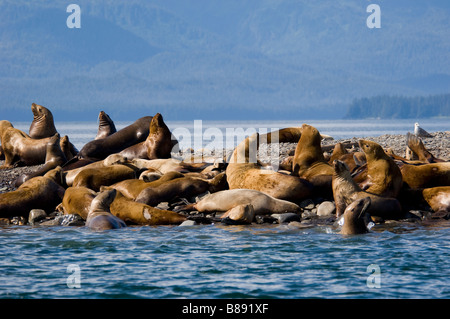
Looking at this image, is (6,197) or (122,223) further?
(6,197)

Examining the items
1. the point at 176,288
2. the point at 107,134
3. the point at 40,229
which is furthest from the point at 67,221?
the point at 107,134

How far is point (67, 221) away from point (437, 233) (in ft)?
19.5

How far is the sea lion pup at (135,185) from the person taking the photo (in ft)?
40.7

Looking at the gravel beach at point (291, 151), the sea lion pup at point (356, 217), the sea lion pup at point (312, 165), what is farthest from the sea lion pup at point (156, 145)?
the sea lion pup at point (356, 217)

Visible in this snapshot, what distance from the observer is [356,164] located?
44.2 feet

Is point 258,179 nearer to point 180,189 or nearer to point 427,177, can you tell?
point 180,189

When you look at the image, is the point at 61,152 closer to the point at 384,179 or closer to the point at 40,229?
the point at 40,229

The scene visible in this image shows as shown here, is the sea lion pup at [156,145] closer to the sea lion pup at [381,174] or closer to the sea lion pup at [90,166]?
the sea lion pup at [90,166]

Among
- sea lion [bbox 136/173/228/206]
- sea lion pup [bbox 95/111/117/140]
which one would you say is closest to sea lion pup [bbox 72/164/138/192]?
sea lion [bbox 136/173/228/206]

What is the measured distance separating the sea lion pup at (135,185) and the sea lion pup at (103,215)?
1.22 metres

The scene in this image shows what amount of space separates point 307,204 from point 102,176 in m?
4.19

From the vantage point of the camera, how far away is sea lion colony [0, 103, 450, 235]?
11.1 meters

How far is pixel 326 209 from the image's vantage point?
457 inches

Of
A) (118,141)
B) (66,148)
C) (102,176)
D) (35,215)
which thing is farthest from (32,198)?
(66,148)
